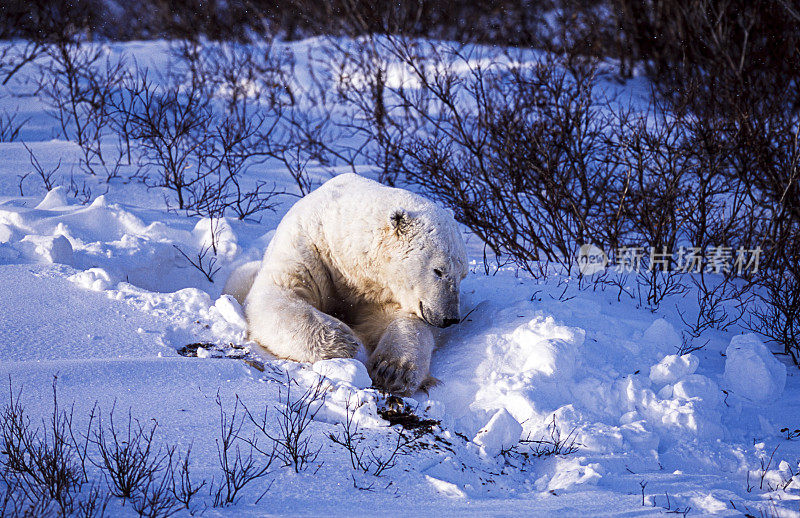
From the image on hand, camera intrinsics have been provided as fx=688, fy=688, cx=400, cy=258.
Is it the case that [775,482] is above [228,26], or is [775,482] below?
below

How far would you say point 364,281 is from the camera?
316 centimetres

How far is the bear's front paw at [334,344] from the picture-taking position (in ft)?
8.99

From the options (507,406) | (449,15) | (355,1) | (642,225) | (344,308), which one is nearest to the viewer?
(507,406)

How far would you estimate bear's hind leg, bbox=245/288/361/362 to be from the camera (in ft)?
9.02

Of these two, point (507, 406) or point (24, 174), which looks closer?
point (507, 406)

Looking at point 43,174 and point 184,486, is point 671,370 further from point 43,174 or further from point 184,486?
point 43,174

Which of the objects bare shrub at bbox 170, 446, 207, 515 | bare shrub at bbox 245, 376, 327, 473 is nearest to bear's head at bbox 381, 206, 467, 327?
bare shrub at bbox 245, 376, 327, 473

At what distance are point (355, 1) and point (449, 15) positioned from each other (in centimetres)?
243

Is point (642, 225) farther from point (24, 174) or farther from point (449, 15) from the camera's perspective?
point (449, 15)

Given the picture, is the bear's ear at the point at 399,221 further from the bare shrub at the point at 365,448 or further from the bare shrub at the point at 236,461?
the bare shrub at the point at 236,461

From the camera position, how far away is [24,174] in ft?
17.0

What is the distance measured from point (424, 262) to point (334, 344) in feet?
1.75

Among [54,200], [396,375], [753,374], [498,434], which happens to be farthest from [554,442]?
[54,200]

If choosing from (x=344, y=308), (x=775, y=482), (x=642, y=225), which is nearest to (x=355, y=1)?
(x=642, y=225)
